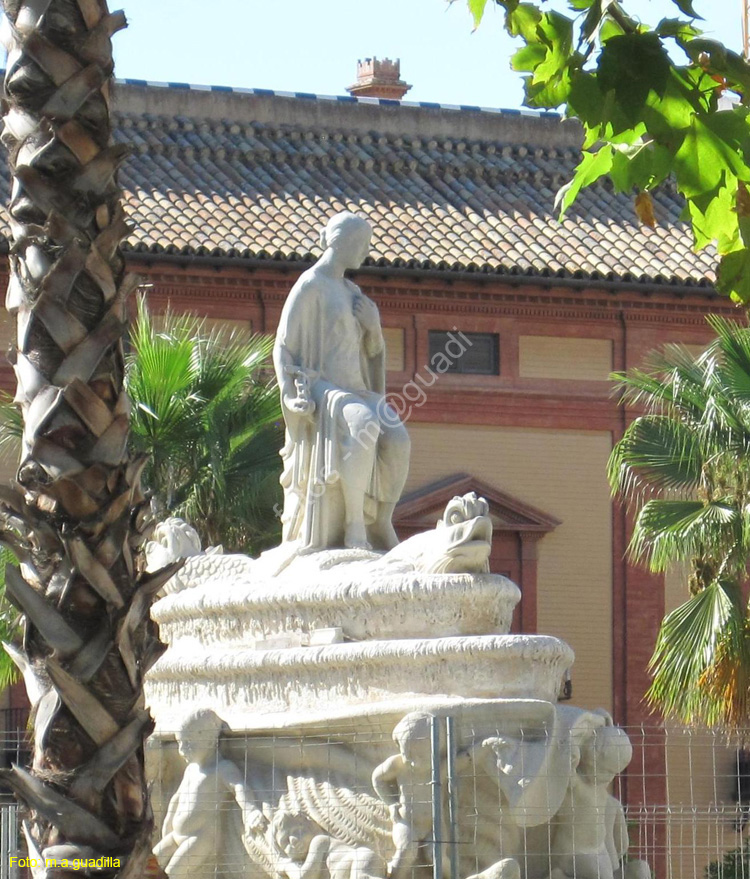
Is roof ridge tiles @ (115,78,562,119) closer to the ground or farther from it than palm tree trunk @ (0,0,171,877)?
farther from it

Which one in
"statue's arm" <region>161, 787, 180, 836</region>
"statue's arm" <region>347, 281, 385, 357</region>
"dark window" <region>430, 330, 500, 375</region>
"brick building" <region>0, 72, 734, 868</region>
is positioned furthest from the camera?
"dark window" <region>430, 330, 500, 375</region>

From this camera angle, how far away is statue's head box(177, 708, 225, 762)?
10266mm

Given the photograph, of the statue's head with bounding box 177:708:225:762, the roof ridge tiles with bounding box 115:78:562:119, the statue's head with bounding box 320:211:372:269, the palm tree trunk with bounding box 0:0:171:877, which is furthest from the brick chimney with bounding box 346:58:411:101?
the palm tree trunk with bounding box 0:0:171:877

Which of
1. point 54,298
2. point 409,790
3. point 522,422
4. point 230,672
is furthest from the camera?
point 522,422

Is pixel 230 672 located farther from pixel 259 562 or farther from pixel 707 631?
pixel 707 631

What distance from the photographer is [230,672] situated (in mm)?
10562

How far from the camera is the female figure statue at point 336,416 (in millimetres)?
11023

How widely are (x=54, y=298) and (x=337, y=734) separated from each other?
495 cm

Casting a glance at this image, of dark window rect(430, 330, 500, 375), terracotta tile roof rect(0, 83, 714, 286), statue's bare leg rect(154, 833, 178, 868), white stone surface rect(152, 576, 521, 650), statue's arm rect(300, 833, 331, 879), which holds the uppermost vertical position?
terracotta tile roof rect(0, 83, 714, 286)

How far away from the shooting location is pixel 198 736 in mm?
10273

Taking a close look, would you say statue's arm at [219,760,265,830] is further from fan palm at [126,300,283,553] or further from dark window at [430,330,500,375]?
dark window at [430,330,500,375]

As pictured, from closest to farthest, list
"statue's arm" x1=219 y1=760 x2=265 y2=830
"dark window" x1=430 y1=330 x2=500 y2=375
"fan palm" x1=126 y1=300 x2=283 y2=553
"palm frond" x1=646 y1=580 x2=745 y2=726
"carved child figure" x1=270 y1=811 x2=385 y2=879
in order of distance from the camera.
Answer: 1. "carved child figure" x1=270 y1=811 x2=385 y2=879
2. "statue's arm" x1=219 y1=760 x2=265 y2=830
3. "palm frond" x1=646 y1=580 x2=745 y2=726
4. "fan palm" x1=126 y1=300 x2=283 y2=553
5. "dark window" x1=430 y1=330 x2=500 y2=375

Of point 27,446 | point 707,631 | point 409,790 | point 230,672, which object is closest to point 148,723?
point 27,446

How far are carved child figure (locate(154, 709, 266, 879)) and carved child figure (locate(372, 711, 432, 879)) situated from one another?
76 centimetres
